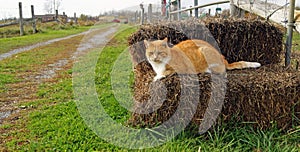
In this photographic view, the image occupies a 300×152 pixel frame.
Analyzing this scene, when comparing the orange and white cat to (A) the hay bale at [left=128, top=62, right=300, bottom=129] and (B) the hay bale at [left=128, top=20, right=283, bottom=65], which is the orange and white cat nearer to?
(A) the hay bale at [left=128, top=62, right=300, bottom=129]

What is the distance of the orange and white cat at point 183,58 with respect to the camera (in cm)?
244

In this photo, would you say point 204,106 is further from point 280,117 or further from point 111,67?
point 111,67

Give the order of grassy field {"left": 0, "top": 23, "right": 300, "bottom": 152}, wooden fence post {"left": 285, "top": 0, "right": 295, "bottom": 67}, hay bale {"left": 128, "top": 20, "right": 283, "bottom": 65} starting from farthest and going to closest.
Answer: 1. hay bale {"left": 128, "top": 20, "right": 283, "bottom": 65}
2. wooden fence post {"left": 285, "top": 0, "right": 295, "bottom": 67}
3. grassy field {"left": 0, "top": 23, "right": 300, "bottom": 152}

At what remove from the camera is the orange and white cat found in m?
2.44

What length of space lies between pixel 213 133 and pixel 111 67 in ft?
10.8

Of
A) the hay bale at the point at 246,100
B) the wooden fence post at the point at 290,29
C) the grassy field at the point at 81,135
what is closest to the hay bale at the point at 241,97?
the hay bale at the point at 246,100

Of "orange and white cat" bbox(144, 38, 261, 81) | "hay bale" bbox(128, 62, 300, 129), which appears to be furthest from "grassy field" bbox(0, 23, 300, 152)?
"orange and white cat" bbox(144, 38, 261, 81)

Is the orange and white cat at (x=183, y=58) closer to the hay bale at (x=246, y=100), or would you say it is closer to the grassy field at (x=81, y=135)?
the hay bale at (x=246, y=100)

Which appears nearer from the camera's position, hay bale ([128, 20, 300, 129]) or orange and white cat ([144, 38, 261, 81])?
hay bale ([128, 20, 300, 129])

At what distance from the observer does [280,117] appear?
227 centimetres

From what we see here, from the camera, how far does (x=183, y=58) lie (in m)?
2.53

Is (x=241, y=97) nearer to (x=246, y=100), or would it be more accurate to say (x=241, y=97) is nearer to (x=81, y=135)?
(x=246, y=100)

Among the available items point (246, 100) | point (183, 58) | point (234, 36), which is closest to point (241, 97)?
point (246, 100)

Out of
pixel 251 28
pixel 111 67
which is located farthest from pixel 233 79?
pixel 111 67
